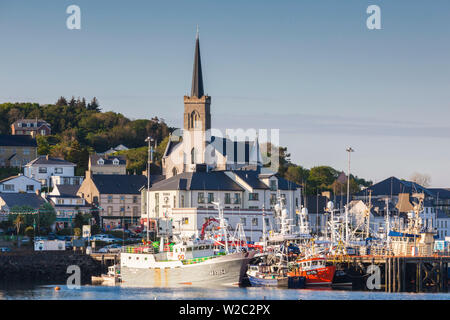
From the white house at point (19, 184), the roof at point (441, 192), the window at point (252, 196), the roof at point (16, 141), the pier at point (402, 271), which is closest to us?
the pier at point (402, 271)

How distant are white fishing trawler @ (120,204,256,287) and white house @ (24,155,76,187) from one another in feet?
204

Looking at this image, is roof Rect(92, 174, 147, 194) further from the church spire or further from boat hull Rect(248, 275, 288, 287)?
boat hull Rect(248, 275, 288, 287)

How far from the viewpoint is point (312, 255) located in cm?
7712

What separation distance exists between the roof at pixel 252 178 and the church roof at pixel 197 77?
86.1ft

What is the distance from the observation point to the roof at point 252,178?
113 m

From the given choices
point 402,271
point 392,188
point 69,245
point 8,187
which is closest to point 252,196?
point 69,245

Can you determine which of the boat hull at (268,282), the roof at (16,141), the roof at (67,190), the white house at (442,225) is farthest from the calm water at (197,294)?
the roof at (16,141)

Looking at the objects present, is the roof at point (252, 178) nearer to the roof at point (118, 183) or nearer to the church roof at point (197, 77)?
the roof at point (118, 183)

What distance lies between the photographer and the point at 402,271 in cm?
7512

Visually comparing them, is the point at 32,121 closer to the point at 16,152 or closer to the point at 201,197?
the point at 16,152

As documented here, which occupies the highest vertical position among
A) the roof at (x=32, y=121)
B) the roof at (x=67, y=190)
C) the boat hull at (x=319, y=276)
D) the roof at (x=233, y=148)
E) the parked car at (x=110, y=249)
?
the roof at (x=32, y=121)

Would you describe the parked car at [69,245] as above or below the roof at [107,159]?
below
